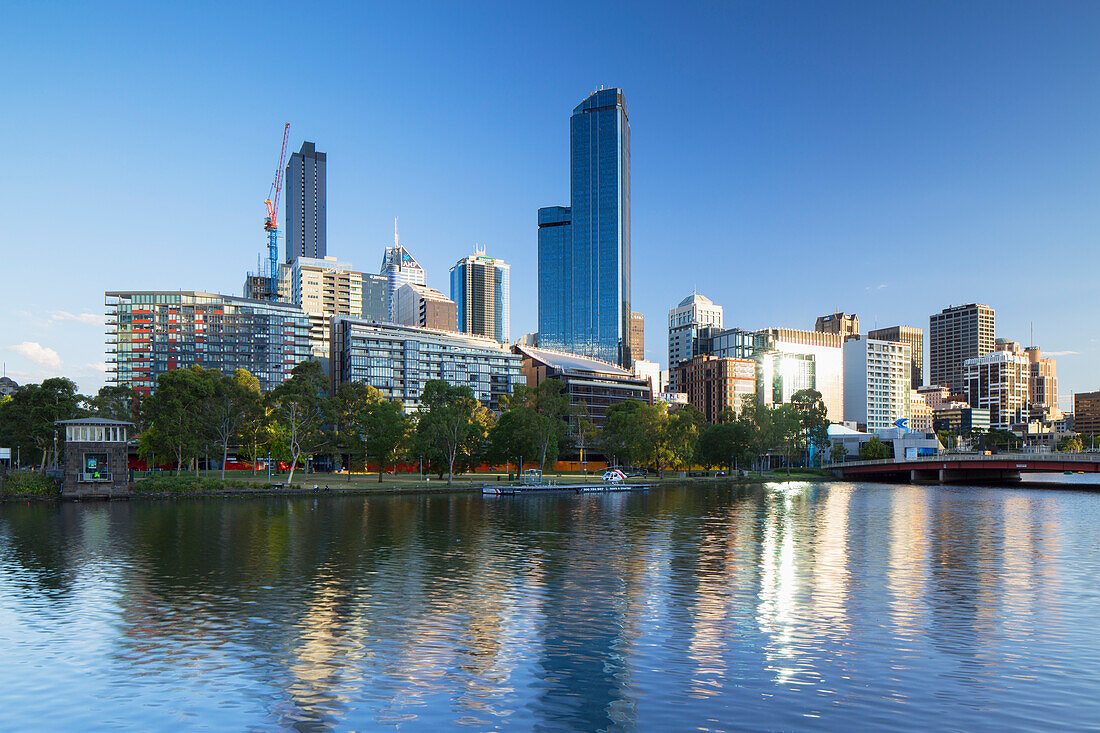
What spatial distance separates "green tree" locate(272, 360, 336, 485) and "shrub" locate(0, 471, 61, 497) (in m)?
35.0

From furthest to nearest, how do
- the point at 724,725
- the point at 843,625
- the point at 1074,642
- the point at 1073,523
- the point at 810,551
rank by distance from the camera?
the point at 1073,523 < the point at 810,551 < the point at 843,625 < the point at 1074,642 < the point at 724,725

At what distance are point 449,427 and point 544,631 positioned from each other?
120 metres

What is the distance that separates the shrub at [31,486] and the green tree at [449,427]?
198 ft

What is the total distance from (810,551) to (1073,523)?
46460 millimetres

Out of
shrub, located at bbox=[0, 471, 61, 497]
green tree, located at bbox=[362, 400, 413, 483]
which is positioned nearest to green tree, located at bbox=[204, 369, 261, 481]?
green tree, located at bbox=[362, 400, 413, 483]

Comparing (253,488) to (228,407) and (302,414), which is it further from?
(302,414)

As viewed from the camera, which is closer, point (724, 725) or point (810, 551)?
point (724, 725)

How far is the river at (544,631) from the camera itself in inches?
931

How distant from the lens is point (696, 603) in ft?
129

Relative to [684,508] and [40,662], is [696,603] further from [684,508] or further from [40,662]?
[684,508]

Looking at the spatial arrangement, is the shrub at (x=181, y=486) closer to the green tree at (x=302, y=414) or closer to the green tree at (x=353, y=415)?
the green tree at (x=302, y=414)

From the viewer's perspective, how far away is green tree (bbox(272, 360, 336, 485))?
136500 millimetres

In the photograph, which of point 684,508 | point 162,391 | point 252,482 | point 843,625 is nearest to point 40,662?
point 843,625

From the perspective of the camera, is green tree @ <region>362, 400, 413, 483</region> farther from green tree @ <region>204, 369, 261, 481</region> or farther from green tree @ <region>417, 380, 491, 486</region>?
green tree @ <region>204, 369, 261, 481</region>
